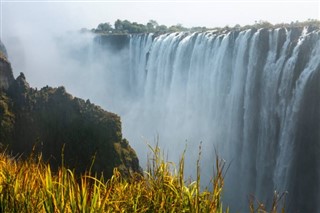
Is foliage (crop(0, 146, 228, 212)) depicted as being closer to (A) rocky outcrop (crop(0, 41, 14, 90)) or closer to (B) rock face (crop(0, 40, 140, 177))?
(B) rock face (crop(0, 40, 140, 177))

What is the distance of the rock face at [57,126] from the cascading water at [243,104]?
8651 millimetres

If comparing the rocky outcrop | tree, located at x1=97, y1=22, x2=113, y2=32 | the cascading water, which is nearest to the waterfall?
the cascading water

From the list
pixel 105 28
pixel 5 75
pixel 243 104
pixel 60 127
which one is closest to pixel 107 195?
pixel 243 104

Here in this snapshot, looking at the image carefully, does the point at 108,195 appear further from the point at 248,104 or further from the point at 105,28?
the point at 105,28

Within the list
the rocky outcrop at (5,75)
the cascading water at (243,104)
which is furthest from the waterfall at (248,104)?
the rocky outcrop at (5,75)

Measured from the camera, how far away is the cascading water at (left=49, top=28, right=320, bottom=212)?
28125mm

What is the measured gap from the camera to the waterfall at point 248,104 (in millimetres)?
28078

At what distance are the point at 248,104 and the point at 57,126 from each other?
83.1 ft

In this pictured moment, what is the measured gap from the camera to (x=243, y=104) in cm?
3625

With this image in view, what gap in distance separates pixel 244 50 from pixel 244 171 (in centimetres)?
1034

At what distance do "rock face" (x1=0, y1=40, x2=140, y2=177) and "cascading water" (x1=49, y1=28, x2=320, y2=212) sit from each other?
8651 millimetres

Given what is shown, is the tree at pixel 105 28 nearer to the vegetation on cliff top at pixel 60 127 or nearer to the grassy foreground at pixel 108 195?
the vegetation on cliff top at pixel 60 127

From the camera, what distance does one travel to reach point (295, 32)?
99.0 ft

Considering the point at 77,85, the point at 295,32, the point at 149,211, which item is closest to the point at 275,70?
the point at 295,32
